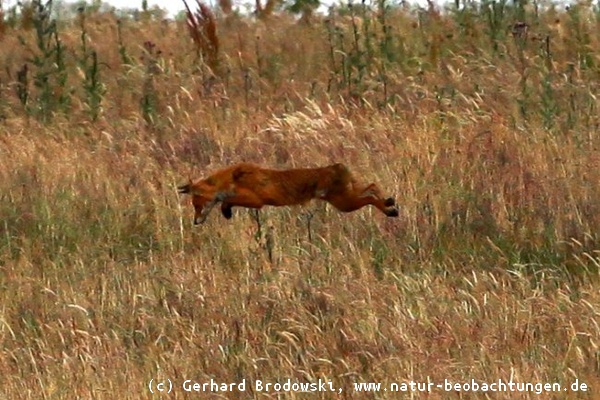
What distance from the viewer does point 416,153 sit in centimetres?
713

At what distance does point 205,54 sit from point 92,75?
1.65m

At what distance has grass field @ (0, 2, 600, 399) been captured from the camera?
4.51m

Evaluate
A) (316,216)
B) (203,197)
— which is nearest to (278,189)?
(203,197)

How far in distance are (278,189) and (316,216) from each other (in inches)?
42.5

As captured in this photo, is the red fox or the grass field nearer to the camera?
the grass field

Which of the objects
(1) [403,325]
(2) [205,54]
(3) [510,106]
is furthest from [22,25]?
(1) [403,325]

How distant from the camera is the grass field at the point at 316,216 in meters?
4.51

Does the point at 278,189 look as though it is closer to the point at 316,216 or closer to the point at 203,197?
the point at 203,197

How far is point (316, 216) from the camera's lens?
6.32 m

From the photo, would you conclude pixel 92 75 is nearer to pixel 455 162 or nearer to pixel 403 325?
pixel 455 162

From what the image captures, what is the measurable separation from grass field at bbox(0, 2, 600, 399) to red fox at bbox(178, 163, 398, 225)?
0.32 m

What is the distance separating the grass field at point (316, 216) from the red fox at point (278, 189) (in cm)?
32

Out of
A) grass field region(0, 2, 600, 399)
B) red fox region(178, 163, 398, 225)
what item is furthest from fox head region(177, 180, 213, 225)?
grass field region(0, 2, 600, 399)

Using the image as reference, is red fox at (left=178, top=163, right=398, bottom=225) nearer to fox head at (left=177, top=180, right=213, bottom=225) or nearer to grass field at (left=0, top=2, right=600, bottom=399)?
fox head at (left=177, top=180, right=213, bottom=225)
